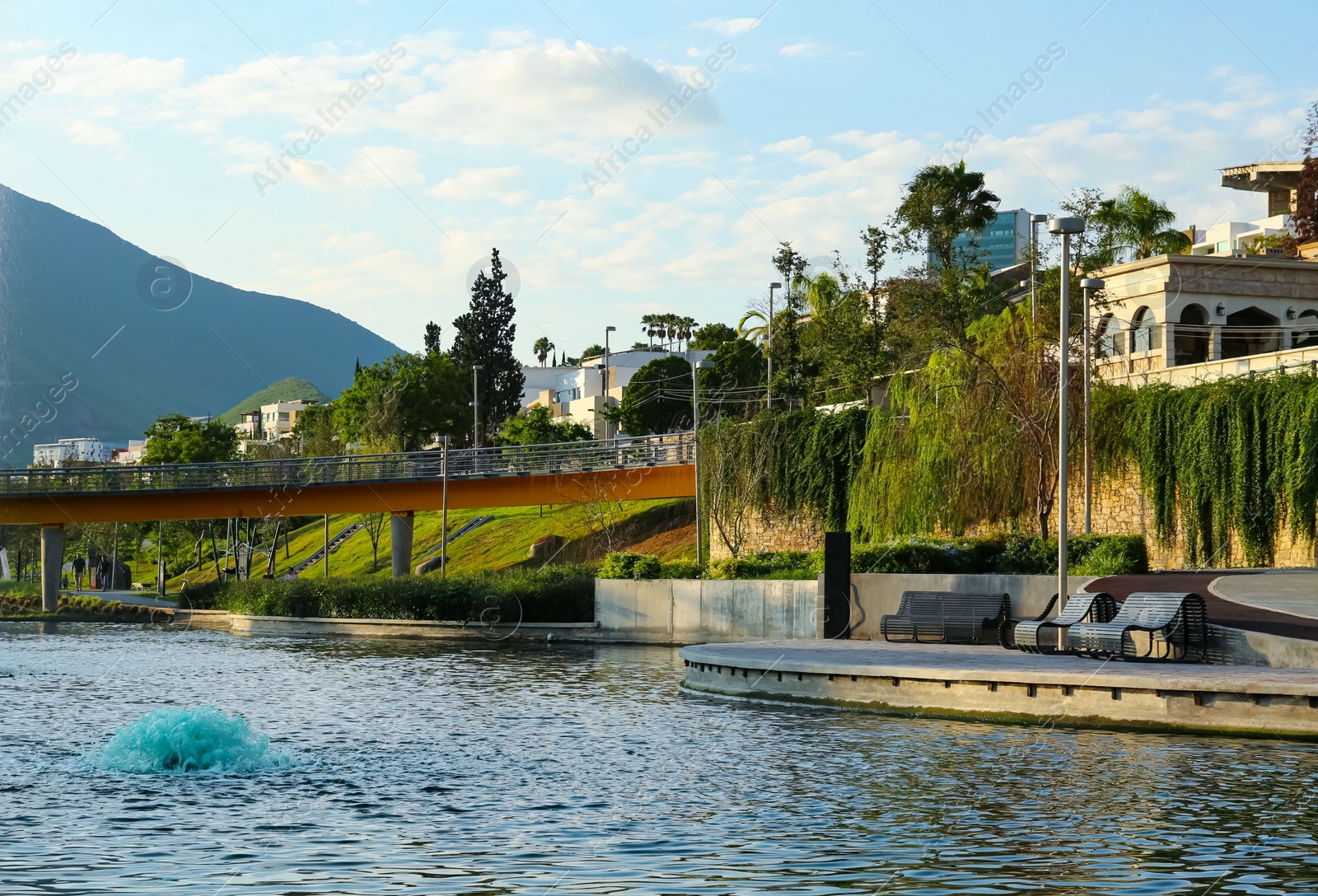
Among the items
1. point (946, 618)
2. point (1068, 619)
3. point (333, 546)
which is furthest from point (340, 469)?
point (1068, 619)

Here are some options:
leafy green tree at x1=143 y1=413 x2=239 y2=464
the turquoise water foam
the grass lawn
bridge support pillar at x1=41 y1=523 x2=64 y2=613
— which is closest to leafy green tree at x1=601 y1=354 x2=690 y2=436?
the grass lawn

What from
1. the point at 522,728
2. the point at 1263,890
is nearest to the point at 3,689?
the point at 522,728

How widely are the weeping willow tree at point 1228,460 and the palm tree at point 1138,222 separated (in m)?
31.8

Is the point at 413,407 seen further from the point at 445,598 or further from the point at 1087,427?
the point at 1087,427

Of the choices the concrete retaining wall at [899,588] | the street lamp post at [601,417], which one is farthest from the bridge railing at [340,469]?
the street lamp post at [601,417]

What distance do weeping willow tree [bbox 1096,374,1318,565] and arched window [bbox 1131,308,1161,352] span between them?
12802mm

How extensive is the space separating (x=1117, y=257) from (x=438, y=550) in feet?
133

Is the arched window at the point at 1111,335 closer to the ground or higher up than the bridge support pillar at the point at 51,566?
higher up

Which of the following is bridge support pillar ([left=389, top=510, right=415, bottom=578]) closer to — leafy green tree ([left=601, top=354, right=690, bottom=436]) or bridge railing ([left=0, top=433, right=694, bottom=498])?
bridge railing ([left=0, top=433, right=694, bottom=498])

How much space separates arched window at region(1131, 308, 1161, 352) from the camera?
4844 centimetres

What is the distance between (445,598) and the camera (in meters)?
42.1

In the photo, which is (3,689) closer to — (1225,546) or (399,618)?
(399,618)

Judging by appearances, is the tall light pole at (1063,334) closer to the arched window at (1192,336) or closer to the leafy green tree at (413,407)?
the arched window at (1192,336)

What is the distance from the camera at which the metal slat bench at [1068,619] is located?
2184 cm
